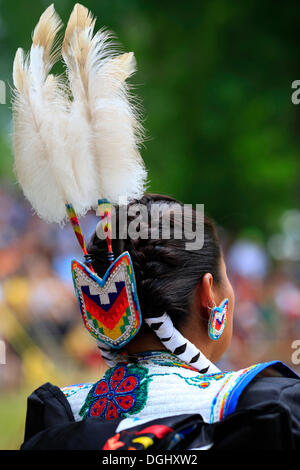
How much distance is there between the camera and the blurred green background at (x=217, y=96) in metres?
8.51

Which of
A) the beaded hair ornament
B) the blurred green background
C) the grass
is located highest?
the blurred green background

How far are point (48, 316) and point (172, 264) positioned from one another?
6.01m

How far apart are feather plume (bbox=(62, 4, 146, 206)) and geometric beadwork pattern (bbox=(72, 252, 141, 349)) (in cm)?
23

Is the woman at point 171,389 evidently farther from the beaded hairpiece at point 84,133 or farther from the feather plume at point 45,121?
the feather plume at point 45,121

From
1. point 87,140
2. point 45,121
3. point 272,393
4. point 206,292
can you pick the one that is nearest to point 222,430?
point 272,393

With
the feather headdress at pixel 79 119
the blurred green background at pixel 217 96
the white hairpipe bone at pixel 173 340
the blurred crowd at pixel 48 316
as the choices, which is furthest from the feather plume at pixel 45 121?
the blurred green background at pixel 217 96

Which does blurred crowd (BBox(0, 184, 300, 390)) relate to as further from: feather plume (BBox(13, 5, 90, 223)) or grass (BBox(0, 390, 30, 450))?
feather plume (BBox(13, 5, 90, 223))

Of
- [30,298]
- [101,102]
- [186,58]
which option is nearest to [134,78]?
[186,58]

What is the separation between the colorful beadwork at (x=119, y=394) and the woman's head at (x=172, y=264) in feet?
0.39

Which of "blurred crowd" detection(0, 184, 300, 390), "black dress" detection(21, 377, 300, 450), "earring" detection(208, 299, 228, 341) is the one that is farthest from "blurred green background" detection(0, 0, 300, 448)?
"black dress" detection(21, 377, 300, 450)

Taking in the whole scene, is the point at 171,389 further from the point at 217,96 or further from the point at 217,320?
the point at 217,96

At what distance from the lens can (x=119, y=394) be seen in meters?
1.64

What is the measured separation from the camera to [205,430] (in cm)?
140

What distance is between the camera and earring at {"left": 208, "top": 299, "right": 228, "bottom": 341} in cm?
175
